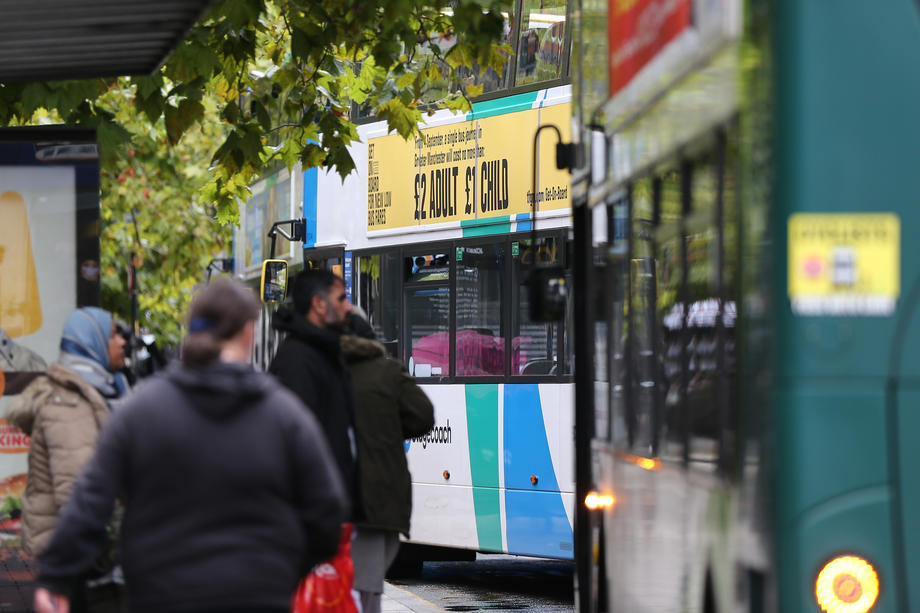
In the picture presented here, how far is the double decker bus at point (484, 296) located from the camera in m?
12.1

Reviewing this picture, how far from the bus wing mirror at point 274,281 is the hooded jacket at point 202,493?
1247 cm

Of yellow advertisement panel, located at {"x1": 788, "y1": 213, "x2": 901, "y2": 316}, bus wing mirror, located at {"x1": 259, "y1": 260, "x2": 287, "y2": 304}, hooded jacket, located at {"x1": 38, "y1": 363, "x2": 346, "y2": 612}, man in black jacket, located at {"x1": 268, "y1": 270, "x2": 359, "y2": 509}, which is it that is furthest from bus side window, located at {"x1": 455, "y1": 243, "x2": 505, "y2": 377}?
hooded jacket, located at {"x1": 38, "y1": 363, "x2": 346, "y2": 612}

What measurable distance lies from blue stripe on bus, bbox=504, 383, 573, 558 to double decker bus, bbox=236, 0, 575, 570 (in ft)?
0.03

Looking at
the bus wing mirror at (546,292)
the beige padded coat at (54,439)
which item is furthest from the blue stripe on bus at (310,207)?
the beige padded coat at (54,439)

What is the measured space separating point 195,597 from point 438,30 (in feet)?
21.6

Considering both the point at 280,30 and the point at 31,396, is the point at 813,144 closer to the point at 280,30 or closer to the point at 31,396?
the point at 31,396

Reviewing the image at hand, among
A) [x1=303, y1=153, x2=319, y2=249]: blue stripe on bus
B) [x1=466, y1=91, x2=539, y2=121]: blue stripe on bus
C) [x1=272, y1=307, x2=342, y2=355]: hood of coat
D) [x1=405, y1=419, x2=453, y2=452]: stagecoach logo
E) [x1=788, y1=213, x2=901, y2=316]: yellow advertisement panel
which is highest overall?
[x1=466, y1=91, x2=539, y2=121]: blue stripe on bus

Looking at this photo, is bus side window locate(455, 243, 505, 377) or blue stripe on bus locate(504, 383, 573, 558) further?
bus side window locate(455, 243, 505, 377)

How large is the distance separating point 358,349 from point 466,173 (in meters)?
5.49

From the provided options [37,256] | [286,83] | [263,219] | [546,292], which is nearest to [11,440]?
[37,256]

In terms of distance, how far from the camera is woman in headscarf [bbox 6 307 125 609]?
6.24 m

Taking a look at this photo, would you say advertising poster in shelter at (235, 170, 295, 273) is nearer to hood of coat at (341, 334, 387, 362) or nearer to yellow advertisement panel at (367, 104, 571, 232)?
yellow advertisement panel at (367, 104, 571, 232)

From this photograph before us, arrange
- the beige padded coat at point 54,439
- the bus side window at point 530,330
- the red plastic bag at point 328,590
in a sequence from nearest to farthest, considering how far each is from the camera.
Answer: the beige padded coat at point 54,439 → the red plastic bag at point 328,590 → the bus side window at point 530,330

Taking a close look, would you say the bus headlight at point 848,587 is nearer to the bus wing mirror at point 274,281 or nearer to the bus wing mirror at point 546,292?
the bus wing mirror at point 546,292
